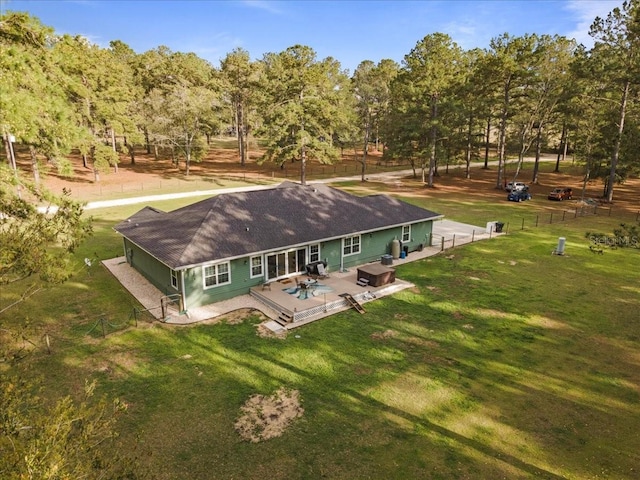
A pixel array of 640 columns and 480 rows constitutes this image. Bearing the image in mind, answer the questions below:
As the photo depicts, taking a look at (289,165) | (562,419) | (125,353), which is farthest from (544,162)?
(125,353)

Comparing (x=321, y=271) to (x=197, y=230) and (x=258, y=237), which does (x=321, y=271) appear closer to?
(x=258, y=237)

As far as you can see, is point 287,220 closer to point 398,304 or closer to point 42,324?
point 398,304

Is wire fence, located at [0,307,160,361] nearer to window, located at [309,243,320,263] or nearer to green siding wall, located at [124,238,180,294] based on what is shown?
green siding wall, located at [124,238,180,294]

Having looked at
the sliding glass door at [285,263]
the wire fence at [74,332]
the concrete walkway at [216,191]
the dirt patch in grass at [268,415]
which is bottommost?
the dirt patch in grass at [268,415]

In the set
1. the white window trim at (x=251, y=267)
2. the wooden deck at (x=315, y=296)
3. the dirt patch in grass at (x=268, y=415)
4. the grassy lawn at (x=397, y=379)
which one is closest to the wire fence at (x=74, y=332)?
the grassy lawn at (x=397, y=379)

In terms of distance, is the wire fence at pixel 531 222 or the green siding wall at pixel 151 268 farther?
the wire fence at pixel 531 222

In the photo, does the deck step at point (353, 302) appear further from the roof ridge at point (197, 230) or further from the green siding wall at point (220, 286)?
the roof ridge at point (197, 230)

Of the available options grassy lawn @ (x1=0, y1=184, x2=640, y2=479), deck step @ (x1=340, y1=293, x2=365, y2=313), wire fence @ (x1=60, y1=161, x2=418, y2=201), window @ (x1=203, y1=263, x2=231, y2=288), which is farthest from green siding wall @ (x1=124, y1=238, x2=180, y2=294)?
wire fence @ (x1=60, y1=161, x2=418, y2=201)

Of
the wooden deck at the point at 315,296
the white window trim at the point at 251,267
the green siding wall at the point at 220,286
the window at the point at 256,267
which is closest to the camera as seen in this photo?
the wooden deck at the point at 315,296
